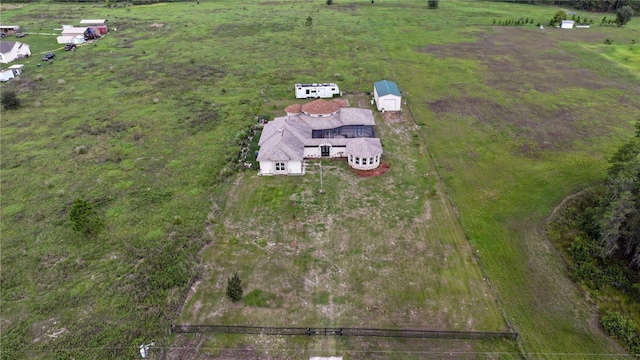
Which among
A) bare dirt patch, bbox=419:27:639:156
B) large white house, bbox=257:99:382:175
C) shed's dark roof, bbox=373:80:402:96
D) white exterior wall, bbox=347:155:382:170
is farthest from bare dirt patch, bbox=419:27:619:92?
white exterior wall, bbox=347:155:382:170

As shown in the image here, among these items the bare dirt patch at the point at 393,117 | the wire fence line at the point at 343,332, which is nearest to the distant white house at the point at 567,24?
the bare dirt patch at the point at 393,117

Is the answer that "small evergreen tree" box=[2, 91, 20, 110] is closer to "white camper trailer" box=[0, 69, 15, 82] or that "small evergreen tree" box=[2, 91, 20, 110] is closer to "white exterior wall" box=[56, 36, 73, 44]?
"white camper trailer" box=[0, 69, 15, 82]

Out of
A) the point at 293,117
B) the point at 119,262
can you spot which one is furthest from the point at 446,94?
the point at 119,262

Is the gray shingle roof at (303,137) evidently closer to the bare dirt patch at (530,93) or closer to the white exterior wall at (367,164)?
the white exterior wall at (367,164)

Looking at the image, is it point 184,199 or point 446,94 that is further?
point 446,94

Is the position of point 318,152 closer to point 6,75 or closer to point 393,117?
point 393,117

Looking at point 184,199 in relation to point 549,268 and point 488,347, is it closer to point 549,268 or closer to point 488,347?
point 488,347
